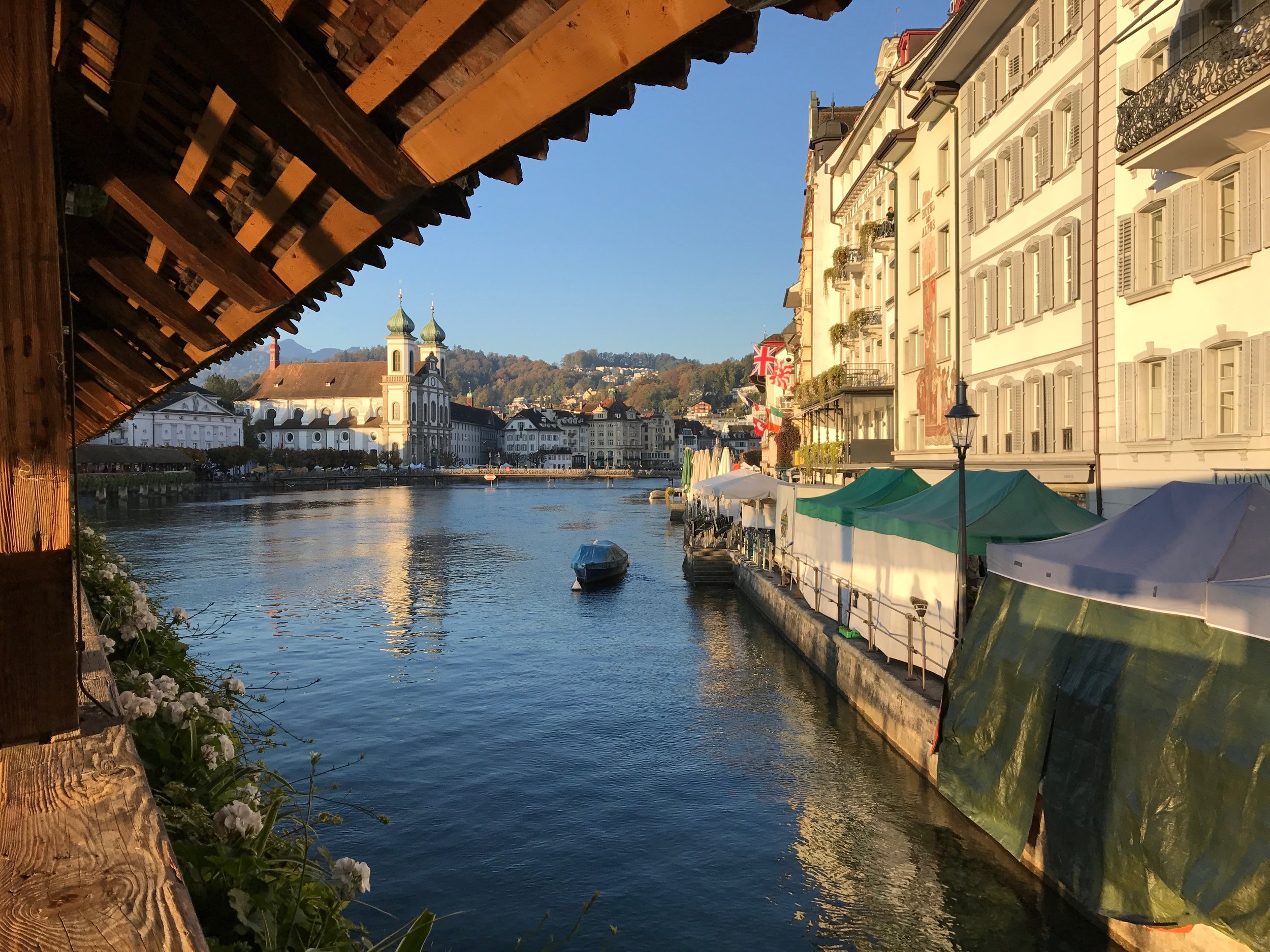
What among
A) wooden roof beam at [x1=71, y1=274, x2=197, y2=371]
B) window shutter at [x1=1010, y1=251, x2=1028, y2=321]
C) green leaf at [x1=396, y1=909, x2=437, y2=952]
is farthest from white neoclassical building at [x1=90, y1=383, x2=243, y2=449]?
green leaf at [x1=396, y1=909, x2=437, y2=952]

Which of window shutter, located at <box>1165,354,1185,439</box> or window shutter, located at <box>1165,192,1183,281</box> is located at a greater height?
window shutter, located at <box>1165,192,1183,281</box>

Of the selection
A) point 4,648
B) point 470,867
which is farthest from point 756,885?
point 4,648

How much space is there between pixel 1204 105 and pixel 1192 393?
4.50 metres

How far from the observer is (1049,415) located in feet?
70.3

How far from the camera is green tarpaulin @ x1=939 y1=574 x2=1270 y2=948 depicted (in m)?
7.29

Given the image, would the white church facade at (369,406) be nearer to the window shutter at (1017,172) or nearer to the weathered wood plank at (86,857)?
the window shutter at (1017,172)

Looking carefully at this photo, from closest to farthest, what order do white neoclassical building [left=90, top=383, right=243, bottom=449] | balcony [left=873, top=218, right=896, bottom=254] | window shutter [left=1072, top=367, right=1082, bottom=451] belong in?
window shutter [left=1072, top=367, right=1082, bottom=451] → balcony [left=873, top=218, right=896, bottom=254] → white neoclassical building [left=90, top=383, right=243, bottom=449]

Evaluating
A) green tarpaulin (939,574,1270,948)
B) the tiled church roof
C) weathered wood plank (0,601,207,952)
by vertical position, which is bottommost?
green tarpaulin (939,574,1270,948)

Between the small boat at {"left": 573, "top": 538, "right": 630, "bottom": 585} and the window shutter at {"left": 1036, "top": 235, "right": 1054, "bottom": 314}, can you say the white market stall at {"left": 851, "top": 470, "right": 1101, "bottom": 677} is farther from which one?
the small boat at {"left": 573, "top": 538, "right": 630, "bottom": 585}

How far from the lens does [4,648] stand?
2645mm

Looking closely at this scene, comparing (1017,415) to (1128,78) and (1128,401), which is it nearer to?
(1128,401)

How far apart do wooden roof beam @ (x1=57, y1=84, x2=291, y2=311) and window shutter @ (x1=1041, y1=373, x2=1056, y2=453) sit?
19.7 m

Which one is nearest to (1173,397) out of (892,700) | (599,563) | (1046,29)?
(892,700)

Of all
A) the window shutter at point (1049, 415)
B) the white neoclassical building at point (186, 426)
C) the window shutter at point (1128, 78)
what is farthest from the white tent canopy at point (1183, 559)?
the white neoclassical building at point (186, 426)
